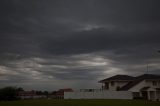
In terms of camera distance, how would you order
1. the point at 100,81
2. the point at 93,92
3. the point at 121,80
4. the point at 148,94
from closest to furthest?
the point at 148,94 → the point at 93,92 → the point at 121,80 → the point at 100,81

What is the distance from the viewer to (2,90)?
60.0 m

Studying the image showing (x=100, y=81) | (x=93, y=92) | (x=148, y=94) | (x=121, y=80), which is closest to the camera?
(x=148, y=94)

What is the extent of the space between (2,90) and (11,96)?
2840 millimetres

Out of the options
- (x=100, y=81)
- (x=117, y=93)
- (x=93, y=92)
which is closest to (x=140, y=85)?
(x=117, y=93)

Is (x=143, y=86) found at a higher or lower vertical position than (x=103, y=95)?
higher

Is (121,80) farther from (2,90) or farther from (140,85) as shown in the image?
(2,90)

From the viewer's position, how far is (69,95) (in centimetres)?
6106

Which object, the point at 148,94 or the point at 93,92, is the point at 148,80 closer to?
the point at 148,94

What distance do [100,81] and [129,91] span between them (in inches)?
563

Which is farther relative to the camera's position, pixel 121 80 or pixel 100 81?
pixel 100 81

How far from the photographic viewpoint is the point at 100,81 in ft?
228

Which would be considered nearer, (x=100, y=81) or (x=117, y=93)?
(x=117, y=93)

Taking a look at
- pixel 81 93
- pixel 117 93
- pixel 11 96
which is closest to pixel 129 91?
pixel 117 93

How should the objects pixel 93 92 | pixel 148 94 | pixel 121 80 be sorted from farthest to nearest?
pixel 121 80, pixel 93 92, pixel 148 94
